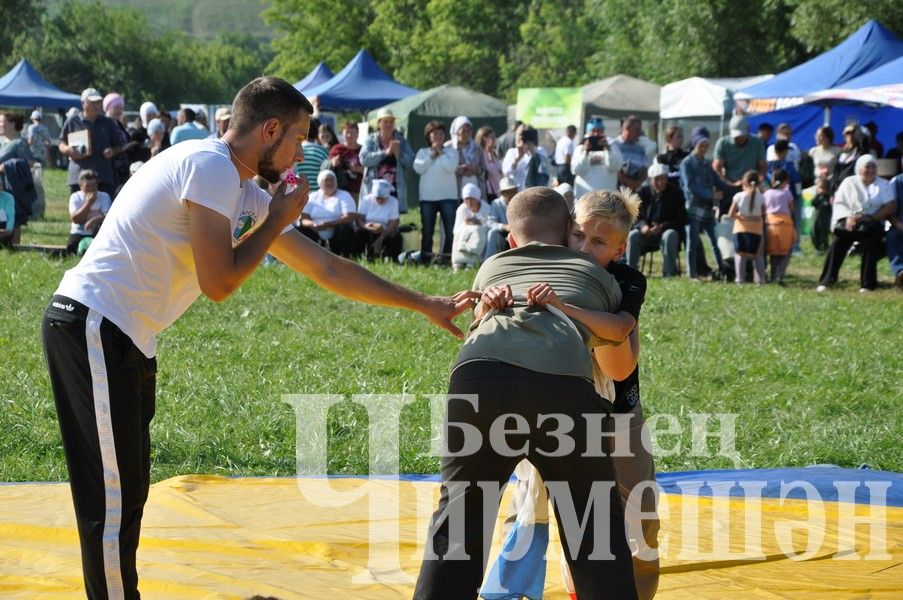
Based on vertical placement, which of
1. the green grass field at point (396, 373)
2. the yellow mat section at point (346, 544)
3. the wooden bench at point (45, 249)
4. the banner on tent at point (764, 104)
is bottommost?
the yellow mat section at point (346, 544)

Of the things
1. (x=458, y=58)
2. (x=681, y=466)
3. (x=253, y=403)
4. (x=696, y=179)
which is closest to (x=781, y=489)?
(x=681, y=466)

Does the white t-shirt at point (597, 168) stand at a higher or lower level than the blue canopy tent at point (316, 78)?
lower

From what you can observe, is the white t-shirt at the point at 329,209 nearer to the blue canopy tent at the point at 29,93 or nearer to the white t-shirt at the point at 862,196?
the white t-shirt at the point at 862,196

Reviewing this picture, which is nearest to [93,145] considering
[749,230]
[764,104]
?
[749,230]

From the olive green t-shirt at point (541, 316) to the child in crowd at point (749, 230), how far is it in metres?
10.2

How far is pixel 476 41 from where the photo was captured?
57.5m

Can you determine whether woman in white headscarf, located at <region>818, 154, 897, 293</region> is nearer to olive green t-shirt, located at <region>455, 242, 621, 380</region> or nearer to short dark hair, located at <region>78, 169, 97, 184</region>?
short dark hair, located at <region>78, 169, 97, 184</region>

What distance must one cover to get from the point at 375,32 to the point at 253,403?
4420cm

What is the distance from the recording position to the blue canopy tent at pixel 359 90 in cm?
2336

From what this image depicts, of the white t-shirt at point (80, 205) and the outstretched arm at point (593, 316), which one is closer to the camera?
the outstretched arm at point (593, 316)

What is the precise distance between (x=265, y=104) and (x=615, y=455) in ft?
5.36

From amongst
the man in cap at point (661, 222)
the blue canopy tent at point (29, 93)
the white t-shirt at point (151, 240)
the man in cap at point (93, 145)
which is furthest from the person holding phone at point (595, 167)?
the blue canopy tent at point (29, 93)

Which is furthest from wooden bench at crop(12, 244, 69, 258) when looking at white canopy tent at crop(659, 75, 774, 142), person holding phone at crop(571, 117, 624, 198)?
white canopy tent at crop(659, 75, 774, 142)

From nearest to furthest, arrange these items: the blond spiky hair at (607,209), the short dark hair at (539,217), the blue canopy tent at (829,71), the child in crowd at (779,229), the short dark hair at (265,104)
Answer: the short dark hair at (265,104) → the short dark hair at (539,217) → the blond spiky hair at (607,209) → the child in crowd at (779,229) → the blue canopy tent at (829,71)
